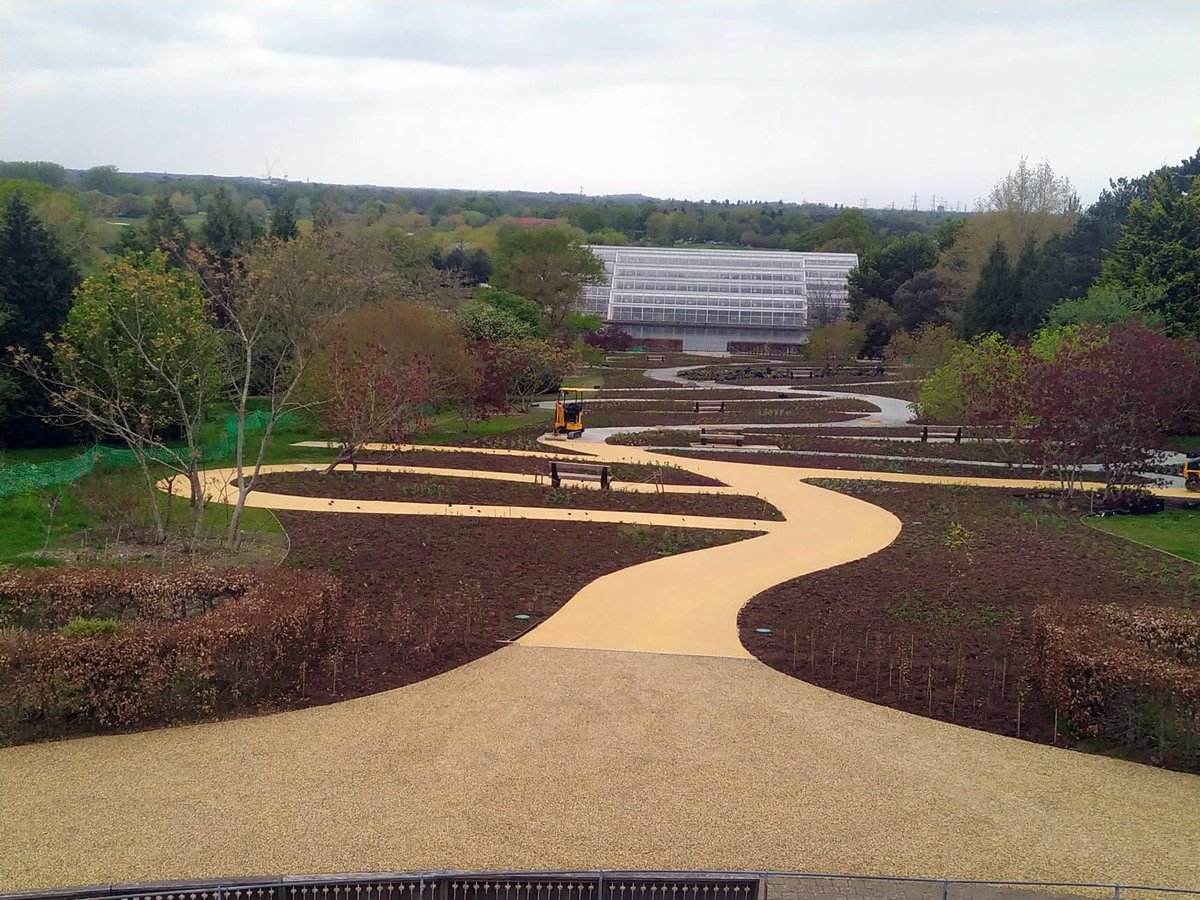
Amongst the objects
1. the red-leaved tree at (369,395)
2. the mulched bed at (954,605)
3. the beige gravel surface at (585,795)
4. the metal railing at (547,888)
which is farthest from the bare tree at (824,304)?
the metal railing at (547,888)

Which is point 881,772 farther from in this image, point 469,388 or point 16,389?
point 16,389

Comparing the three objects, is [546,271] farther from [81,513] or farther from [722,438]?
[81,513]

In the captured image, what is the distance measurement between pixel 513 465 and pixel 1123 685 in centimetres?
1677

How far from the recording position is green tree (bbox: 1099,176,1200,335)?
35156mm

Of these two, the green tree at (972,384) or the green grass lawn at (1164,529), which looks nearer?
the green grass lawn at (1164,529)

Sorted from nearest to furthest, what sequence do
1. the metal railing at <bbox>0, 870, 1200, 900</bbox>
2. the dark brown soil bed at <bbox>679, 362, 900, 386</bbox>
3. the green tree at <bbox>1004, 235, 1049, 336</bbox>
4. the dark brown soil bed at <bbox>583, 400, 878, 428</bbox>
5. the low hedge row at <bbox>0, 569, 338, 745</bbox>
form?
the metal railing at <bbox>0, 870, 1200, 900</bbox> < the low hedge row at <bbox>0, 569, 338, 745</bbox> < the dark brown soil bed at <bbox>583, 400, 878, 428</bbox> < the green tree at <bbox>1004, 235, 1049, 336</bbox> < the dark brown soil bed at <bbox>679, 362, 900, 386</bbox>

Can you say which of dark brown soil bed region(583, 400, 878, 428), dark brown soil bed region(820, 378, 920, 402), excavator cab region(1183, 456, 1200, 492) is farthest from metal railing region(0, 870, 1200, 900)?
dark brown soil bed region(820, 378, 920, 402)

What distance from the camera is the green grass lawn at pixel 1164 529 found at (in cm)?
1791

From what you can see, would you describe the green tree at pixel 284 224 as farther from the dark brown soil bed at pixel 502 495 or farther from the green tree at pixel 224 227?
the dark brown soil bed at pixel 502 495

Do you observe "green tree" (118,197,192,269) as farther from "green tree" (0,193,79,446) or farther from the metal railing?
the metal railing

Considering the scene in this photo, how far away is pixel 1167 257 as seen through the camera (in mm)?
35812

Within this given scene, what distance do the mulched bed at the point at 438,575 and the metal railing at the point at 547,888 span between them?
363 centimetres

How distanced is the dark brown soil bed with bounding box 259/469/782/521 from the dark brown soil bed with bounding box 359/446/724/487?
156 cm

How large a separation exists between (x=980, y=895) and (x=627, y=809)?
116 inches
